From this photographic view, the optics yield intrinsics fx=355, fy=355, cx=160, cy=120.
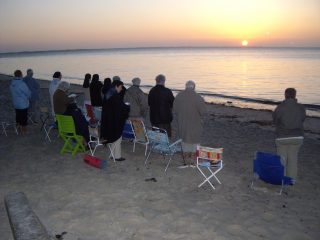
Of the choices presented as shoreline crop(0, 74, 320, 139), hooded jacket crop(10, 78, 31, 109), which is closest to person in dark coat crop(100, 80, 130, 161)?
hooded jacket crop(10, 78, 31, 109)

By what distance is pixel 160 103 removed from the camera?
8.32 metres

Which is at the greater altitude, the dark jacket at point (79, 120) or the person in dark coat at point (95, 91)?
the person in dark coat at point (95, 91)

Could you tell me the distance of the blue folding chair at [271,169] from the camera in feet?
20.9

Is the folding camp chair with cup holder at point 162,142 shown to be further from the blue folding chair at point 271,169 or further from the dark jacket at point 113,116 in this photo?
the blue folding chair at point 271,169

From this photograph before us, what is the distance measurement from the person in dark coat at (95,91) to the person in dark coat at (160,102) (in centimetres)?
293

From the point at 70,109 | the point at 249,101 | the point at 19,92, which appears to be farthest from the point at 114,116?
the point at 249,101

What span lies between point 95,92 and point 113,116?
11.3 feet

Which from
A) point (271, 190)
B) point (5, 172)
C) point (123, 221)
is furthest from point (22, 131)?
point (271, 190)

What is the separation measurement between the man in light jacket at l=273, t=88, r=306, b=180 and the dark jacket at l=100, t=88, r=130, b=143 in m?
3.19

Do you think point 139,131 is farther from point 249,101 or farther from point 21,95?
point 249,101

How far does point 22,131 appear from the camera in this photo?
11.3 metres

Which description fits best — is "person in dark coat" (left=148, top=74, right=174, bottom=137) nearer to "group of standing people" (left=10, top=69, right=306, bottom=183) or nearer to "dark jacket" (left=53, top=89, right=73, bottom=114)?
"group of standing people" (left=10, top=69, right=306, bottom=183)

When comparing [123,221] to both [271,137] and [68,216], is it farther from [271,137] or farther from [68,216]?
[271,137]

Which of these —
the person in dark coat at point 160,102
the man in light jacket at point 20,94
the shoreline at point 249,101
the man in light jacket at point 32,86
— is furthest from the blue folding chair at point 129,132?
the shoreline at point 249,101
